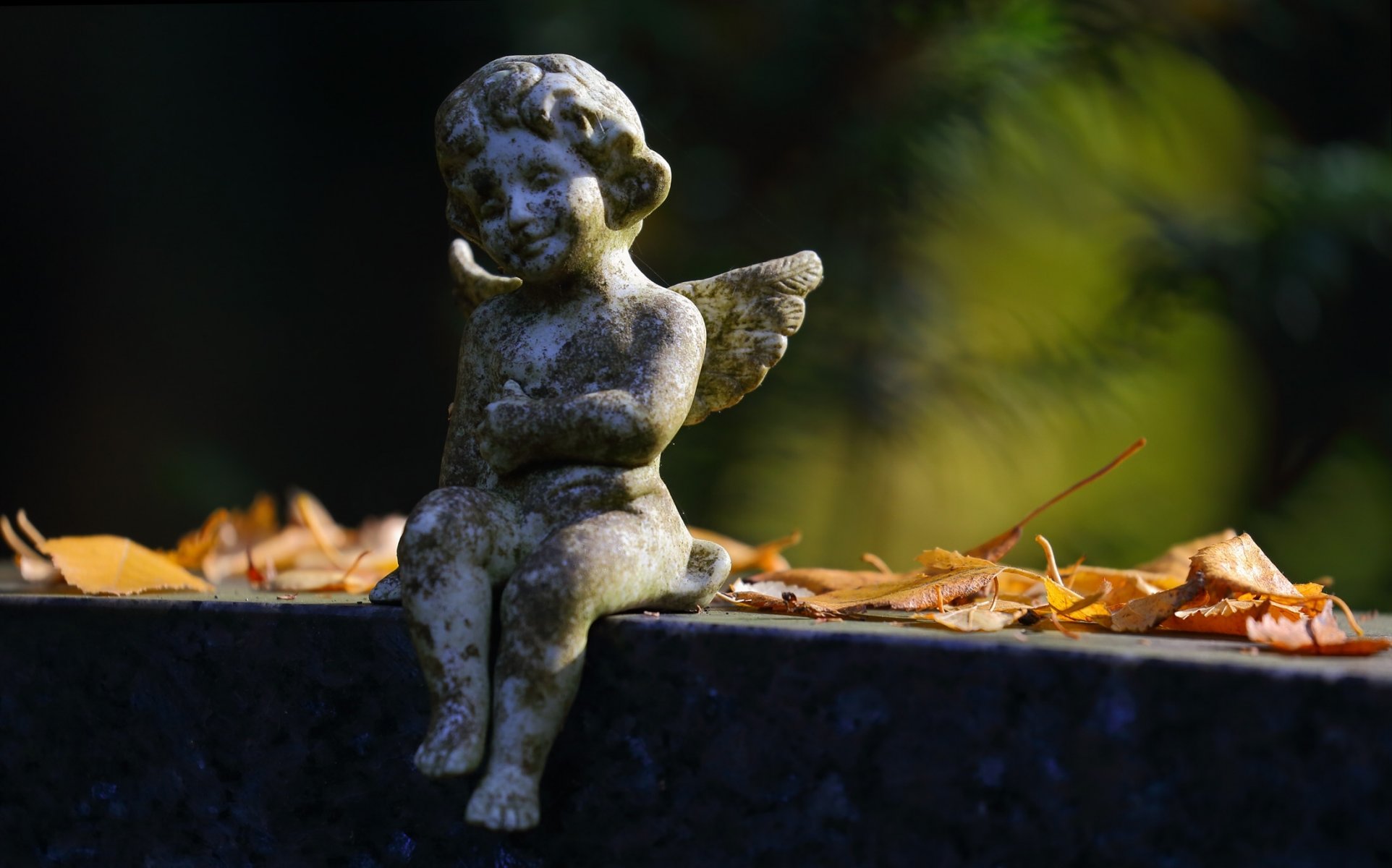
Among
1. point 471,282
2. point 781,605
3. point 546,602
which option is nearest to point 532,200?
point 471,282

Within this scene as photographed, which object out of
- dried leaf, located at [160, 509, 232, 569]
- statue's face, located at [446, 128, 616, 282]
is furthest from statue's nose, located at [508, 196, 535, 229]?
dried leaf, located at [160, 509, 232, 569]

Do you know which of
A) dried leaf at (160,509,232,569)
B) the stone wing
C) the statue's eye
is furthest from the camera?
dried leaf at (160,509,232,569)

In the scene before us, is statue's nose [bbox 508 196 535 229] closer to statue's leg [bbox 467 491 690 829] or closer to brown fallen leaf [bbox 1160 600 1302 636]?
statue's leg [bbox 467 491 690 829]

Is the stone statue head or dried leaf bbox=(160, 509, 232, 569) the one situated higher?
the stone statue head

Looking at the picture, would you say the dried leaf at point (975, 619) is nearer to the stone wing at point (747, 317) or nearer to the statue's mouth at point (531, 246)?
the stone wing at point (747, 317)

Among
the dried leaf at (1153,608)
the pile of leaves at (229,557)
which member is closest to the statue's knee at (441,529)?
the pile of leaves at (229,557)

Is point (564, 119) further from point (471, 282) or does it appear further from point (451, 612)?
point (451, 612)

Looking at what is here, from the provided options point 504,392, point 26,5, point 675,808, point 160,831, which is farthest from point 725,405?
point 26,5
